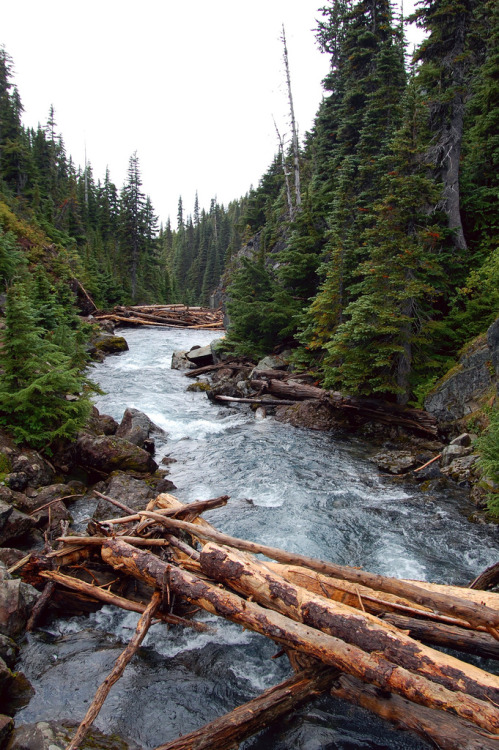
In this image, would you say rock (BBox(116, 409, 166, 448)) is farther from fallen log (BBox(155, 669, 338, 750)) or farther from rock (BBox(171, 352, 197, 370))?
rock (BBox(171, 352, 197, 370))

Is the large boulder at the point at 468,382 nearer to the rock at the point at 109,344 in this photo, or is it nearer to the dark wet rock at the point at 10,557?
the dark wet rock at the point at 10,557

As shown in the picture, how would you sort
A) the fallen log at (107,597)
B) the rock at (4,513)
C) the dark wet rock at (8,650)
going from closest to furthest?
1. the dark wet rock at (8,650)
2. the fallen log at (107,597)
3. the rock at (4,513)

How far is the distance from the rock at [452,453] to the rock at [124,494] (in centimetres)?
806

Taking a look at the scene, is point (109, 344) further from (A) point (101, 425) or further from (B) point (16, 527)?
(B) point (16, 527)

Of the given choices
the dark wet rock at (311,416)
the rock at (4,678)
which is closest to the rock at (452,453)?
the dark wet rock at (311,416)

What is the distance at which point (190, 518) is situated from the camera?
21.2 feet

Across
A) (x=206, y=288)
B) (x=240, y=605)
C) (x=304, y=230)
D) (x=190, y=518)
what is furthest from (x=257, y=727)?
(x=206, y=288)

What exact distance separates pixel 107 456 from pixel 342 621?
819cm

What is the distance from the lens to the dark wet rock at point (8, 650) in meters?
4.79

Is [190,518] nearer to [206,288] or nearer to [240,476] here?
[240,476]

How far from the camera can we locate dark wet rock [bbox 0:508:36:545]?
687 cm

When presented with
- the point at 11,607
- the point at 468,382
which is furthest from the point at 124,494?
the point at 468,382

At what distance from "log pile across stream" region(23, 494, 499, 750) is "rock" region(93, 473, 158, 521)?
1.92 metres

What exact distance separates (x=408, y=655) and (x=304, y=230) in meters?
21.6
